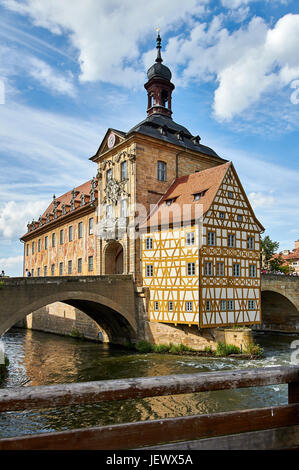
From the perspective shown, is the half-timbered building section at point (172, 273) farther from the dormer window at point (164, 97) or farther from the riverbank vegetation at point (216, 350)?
the dormer window at point (164, 97)

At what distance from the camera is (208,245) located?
21.0 m

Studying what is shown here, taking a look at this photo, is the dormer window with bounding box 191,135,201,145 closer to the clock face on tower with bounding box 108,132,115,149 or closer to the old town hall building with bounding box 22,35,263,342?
the old town hall building with bounding box 22,35,263,342

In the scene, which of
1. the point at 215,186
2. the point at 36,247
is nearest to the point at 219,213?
the point at 215,186

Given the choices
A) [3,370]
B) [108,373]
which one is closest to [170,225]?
[108,373]

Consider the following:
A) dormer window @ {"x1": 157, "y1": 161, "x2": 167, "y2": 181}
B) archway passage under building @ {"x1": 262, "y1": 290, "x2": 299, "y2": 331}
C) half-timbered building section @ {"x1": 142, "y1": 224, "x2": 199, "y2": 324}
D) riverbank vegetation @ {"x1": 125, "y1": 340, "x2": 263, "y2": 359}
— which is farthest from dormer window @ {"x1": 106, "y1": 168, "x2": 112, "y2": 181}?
archway passage under building @ {"x1": 262, "y1": 290, "x2": 299, "y2": 331}

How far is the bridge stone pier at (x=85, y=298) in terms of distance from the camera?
1877 cm

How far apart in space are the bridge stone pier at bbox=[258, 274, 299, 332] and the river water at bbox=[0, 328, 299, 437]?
6.35ft

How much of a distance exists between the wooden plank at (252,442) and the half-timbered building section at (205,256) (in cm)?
1780

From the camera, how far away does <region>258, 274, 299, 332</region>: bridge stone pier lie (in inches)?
1176

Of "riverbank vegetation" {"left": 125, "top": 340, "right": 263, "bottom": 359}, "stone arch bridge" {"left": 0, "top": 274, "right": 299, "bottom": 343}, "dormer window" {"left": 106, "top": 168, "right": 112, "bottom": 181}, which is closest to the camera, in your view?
"stone arch bridge" {"left": 0, "top": 274, "right": 299, "bottom": 343}

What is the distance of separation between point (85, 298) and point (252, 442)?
19.7 metres

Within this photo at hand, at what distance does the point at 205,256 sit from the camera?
2083 centimetres

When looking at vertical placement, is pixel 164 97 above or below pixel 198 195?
above

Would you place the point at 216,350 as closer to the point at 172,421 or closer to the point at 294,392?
the point at 294,392
